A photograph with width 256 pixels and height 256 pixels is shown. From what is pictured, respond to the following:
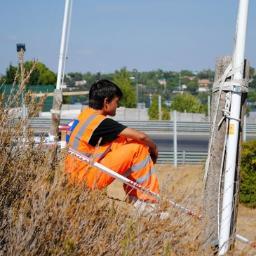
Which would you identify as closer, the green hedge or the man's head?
the man's head

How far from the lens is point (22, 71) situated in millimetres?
3832

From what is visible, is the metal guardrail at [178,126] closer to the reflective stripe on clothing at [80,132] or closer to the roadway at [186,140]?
the roadway at [186,140]

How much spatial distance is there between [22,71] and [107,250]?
1.21 m

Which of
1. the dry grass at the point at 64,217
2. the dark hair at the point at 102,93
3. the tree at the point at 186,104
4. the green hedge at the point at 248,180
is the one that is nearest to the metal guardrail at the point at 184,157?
the green hedge at the point at 248,180

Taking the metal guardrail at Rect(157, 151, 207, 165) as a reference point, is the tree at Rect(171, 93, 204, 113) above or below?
above

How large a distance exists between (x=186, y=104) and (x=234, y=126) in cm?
4643

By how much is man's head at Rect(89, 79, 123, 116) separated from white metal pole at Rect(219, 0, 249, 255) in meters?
1.26

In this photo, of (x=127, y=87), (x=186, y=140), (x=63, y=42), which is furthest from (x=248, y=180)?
(x=127, y=87)

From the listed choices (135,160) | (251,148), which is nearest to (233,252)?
(135,160)

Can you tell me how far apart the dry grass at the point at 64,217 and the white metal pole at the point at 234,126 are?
36 centimetres

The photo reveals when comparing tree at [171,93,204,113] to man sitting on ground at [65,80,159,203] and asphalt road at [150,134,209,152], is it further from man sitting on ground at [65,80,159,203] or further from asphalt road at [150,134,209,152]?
man sitting on ground at [65,80,159,203]

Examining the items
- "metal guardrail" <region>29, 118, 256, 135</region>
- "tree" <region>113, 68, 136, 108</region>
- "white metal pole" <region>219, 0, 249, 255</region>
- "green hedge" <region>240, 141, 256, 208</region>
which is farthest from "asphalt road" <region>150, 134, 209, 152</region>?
"tree" <region>113, 68, 136, 108</region>

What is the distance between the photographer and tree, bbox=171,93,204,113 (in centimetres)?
5038

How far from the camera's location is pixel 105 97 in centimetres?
528
